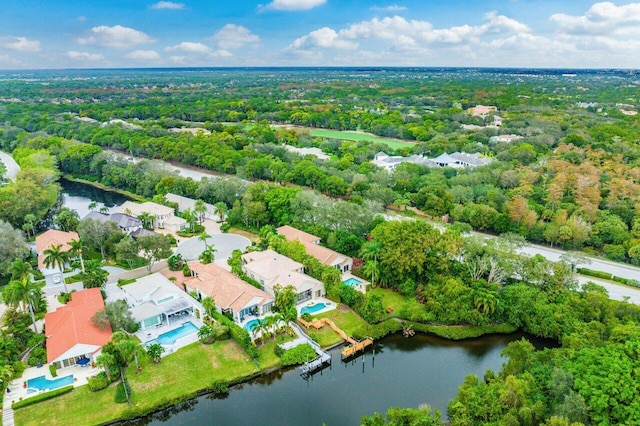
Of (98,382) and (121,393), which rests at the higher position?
(98,382)

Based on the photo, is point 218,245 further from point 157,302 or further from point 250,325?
→ point 250,325

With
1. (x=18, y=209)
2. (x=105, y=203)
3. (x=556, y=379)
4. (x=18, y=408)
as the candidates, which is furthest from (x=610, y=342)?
(x=105, y=203)

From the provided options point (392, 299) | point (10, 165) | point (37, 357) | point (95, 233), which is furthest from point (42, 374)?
point (10, 165)

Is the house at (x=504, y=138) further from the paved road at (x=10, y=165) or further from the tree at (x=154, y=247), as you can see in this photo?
the paved road at (x=10, y=165)

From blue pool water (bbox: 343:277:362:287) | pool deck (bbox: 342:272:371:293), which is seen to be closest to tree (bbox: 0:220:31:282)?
pool deck (bbox: 342:272:371:293)

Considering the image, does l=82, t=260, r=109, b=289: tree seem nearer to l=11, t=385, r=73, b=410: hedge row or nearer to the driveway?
the driveway
